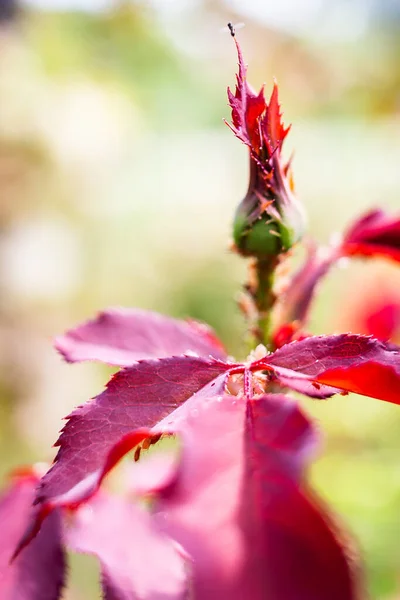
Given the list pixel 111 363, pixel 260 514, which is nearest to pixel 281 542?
pixel 260 514

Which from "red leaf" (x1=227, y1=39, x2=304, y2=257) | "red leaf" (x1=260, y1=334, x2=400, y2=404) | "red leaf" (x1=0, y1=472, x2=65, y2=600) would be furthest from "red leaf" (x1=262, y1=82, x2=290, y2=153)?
"red leaf" (x1=0, y1=472, x2=65, y2=600)

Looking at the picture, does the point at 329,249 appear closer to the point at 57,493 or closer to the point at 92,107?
the point at 57,493

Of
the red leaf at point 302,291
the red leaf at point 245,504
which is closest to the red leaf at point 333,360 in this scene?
the red leaf at point 245,504

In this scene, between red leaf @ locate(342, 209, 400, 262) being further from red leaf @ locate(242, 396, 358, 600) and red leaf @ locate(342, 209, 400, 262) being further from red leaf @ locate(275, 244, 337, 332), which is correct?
red leaf @ locate(242, 396, 358, 600)

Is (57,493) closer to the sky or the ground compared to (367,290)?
closer to the ground

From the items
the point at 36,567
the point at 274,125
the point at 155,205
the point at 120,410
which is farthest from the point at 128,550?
the point at 155,205

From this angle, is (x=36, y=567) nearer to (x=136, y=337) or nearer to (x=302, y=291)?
(x=136, y=337)
